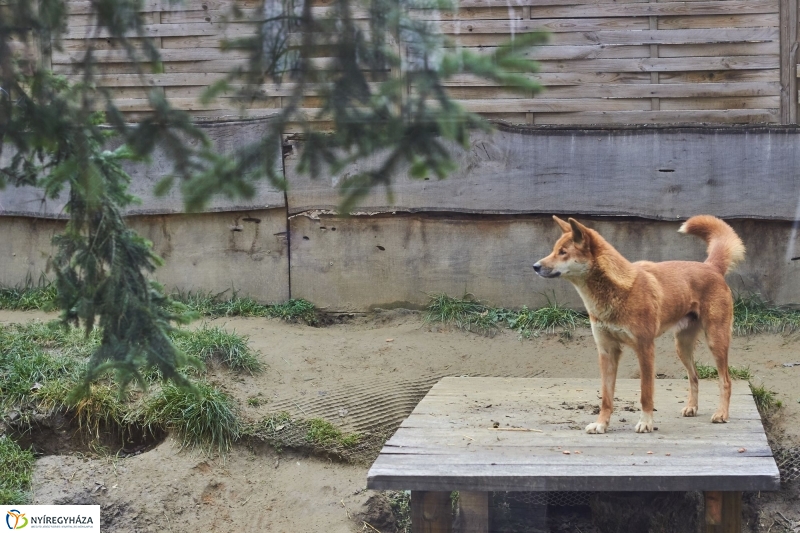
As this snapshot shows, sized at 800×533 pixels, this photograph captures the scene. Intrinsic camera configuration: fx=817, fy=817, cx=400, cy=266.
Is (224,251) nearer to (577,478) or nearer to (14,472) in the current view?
(14,472)

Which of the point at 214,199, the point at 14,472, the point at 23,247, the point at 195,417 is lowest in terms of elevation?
the point at 14,472

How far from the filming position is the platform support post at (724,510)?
453 centimetres

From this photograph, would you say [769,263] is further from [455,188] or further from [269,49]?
[269,49]

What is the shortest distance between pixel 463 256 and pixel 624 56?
2.58 m

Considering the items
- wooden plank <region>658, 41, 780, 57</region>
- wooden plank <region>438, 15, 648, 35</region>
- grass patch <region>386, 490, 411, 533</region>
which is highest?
wooden plank <region>438, 15, 648, 35</region>

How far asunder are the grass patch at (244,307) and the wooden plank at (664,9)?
12.6 ft

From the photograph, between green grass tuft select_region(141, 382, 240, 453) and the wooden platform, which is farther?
green grass tuft select_region(141, 382, 240, 453)

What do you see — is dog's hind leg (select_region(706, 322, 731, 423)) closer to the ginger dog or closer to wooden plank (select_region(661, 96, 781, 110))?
the ginger dog

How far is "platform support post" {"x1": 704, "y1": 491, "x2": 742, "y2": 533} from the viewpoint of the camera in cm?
453

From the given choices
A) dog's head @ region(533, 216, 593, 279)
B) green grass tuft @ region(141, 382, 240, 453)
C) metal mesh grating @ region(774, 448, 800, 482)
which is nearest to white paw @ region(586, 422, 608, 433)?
dog's head @ region(533, 216, 593, 279)

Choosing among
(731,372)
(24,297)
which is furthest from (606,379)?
(24,297)

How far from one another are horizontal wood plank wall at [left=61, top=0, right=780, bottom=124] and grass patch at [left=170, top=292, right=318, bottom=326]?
6.33 feet

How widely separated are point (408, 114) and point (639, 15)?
5903 millimetres

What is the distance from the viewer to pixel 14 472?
575 cm
